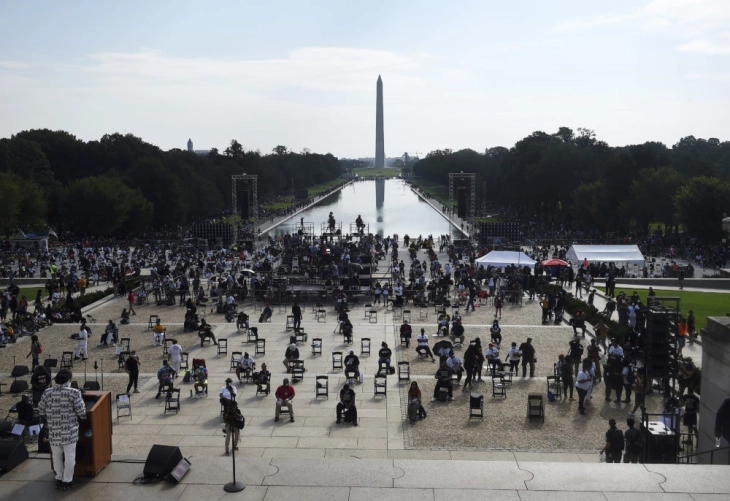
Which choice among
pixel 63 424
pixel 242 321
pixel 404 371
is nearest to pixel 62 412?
pixel 63 424

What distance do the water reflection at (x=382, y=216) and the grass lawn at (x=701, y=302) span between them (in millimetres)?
30932

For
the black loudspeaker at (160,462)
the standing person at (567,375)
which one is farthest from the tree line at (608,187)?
the black loudspeaker at (160,462)

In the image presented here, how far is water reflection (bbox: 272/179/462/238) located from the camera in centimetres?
8756

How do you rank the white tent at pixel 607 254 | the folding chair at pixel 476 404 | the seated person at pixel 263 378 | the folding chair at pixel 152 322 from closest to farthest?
the folding chair at pixel 476 404 → the seated person at pixel 263 378 → the folding chair at pixel 152 322 → the white tent at pixel 607 254

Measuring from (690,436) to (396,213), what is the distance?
105m

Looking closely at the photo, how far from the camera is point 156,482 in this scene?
1001 centimetres

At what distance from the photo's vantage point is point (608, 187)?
236ft

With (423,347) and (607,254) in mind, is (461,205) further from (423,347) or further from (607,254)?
(423,347)

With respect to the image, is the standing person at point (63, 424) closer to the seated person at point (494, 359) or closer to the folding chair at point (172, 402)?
the folding chair at point (172, 402)

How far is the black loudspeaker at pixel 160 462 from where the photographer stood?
32.7ft

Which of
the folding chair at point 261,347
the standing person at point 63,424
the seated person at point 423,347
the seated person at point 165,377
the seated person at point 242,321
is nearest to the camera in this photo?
the standing person at point 63,424

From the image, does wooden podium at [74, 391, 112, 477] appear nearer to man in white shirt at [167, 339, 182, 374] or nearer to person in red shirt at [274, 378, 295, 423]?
person in red shirt at [274, 378, 295, 423]

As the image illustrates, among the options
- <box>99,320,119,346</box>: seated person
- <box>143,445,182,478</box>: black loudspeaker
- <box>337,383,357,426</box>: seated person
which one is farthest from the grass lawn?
<box>143,445,182,478</box>: black loudspeaker

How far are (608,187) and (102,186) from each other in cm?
4764
